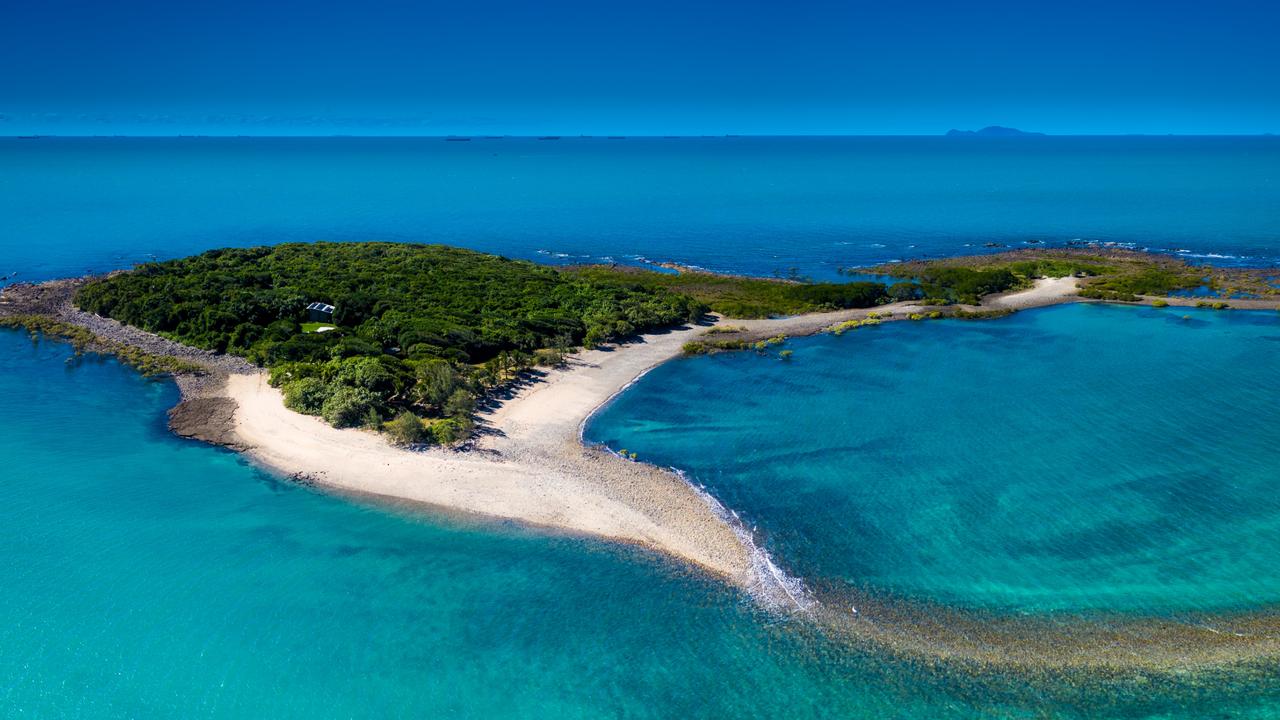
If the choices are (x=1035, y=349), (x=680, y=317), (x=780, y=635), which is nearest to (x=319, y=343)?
(x=680, y=317)

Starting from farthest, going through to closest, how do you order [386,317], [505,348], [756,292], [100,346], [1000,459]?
[756,292], [386,317], [100,346], [505,348], [1000,459]

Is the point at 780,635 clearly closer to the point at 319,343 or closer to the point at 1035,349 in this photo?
the point at 319,343

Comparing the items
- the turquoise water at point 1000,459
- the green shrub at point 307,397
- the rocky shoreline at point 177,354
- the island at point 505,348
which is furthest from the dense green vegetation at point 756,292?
the rocky shoreline at point 177,354

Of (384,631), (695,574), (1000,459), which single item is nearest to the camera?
(384,631)

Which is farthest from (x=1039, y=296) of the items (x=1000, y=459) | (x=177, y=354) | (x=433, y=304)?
(x=177, y=354)

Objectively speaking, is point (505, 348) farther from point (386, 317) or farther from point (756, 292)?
point (756, 292)

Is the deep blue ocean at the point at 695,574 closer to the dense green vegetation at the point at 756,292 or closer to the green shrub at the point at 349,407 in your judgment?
the green shrub at the point at 349,407

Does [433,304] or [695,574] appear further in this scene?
[433,304]
